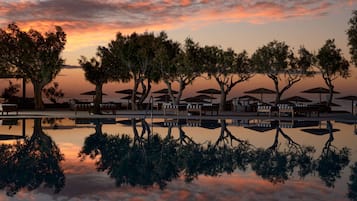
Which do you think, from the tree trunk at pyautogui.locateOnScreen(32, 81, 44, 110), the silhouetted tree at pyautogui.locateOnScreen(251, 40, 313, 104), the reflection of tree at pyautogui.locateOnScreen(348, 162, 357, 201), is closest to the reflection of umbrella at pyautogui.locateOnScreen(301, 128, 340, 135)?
the reflection of tree at pyautogui.locateOnScreen(348, 162, 357, 201)

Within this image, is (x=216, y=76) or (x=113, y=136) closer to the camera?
(x=113, y=136)

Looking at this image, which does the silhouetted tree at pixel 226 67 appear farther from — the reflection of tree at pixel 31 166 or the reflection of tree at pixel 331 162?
the reflection of tree at pixel 31 166

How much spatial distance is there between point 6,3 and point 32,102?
8.83 meters

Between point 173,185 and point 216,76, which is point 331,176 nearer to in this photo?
point 173,185

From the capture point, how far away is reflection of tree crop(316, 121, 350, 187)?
10.0 metres

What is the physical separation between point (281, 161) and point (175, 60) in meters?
23.6

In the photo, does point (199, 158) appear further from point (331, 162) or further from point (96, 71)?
point (96, 71)

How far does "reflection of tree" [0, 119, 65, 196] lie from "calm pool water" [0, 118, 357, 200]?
0.02m

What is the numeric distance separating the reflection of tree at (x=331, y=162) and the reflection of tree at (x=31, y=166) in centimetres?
540

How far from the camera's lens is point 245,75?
36781mm

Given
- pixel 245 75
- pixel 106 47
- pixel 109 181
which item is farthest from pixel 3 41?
pixel 109 181

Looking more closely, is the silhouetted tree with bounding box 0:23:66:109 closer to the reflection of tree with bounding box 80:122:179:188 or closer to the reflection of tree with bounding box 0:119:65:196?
the reflection of tree with bounding box 80:122:179:188

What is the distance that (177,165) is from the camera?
11500mm

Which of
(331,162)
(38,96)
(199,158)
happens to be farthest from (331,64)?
(199,158)
